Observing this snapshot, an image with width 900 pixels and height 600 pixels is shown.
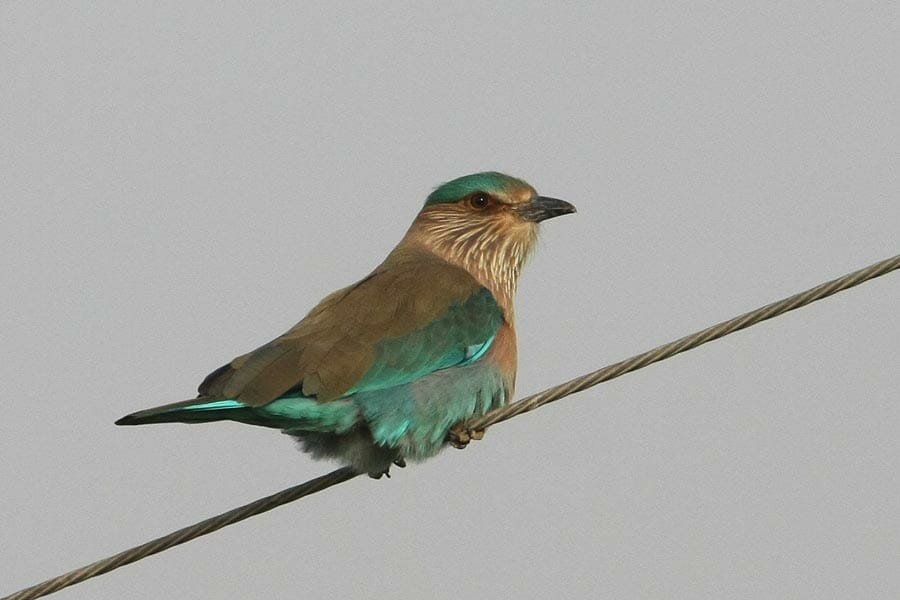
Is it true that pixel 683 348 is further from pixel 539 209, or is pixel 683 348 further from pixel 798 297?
pixel 539 209

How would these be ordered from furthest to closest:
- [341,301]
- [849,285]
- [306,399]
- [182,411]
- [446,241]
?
[446,241], [341,301], [306,399], [182,411], [849,285]

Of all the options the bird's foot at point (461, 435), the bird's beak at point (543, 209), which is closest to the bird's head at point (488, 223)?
the bird's beak at point (543, 209)

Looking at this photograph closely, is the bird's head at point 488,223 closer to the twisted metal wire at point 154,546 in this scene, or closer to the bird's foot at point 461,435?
the bird's foot at point 461,435

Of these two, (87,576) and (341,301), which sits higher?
(341,301)

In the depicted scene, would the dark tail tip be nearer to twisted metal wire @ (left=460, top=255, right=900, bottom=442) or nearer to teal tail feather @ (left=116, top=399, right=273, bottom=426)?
teal tail feather @ (left=116, top=399, right=273, bottom=426)

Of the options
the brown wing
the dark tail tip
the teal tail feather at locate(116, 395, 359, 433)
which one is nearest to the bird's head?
the brown wing

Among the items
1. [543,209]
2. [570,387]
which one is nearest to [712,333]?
[570,387]

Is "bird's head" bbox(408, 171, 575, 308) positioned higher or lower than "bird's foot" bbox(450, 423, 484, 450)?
higher

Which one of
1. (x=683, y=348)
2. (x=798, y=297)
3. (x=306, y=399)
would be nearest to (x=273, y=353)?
(x=306, y=399)
